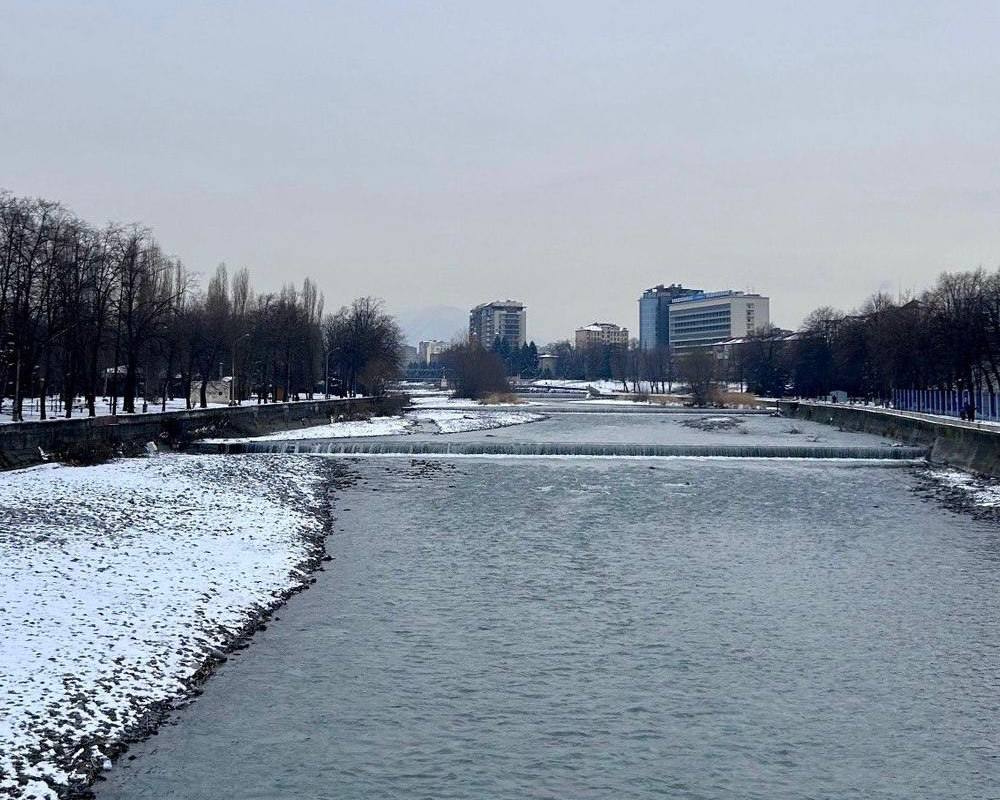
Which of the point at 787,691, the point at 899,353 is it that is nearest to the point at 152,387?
the point at 899,353

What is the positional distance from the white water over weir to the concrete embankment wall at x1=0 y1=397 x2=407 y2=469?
2.63 m

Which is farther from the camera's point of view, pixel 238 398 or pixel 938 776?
pixel 238 398

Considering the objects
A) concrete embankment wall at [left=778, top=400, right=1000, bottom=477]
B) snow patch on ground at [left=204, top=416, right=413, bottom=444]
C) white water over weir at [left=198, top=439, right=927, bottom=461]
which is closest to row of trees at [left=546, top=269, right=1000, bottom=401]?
concrete embankment wall at [left=778, top=400, right=1000, bottom=477]

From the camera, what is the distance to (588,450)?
56938 millimetres

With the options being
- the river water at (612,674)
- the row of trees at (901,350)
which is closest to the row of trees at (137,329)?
the river water at (612,674)

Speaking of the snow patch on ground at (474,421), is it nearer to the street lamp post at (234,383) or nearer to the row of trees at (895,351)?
the street lamp post at (234,383)

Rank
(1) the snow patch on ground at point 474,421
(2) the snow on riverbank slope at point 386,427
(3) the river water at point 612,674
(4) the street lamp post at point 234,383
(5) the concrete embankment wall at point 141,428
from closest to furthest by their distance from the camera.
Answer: (3) the river water at point 612,674 < (5) the concrete embankment wall at point 141,428 < (2) the snow on riverbank slope at point 386,427 < (1) the snow patch on ground at point 474,421 < (4) the street lamp post at point 234,383

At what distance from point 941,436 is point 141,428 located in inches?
1762

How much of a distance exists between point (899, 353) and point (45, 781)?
91220 mm

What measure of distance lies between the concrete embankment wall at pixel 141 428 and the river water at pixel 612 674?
16.9m

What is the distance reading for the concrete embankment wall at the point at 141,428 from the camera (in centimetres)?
3891

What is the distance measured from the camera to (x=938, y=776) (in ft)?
39.8

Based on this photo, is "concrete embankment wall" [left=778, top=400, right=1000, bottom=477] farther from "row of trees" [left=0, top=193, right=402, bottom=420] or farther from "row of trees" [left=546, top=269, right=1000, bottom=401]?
"row of trees" [left=0, top=193, right=402, bottom=420]

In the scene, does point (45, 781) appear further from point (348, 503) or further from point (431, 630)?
point (348, 503)
